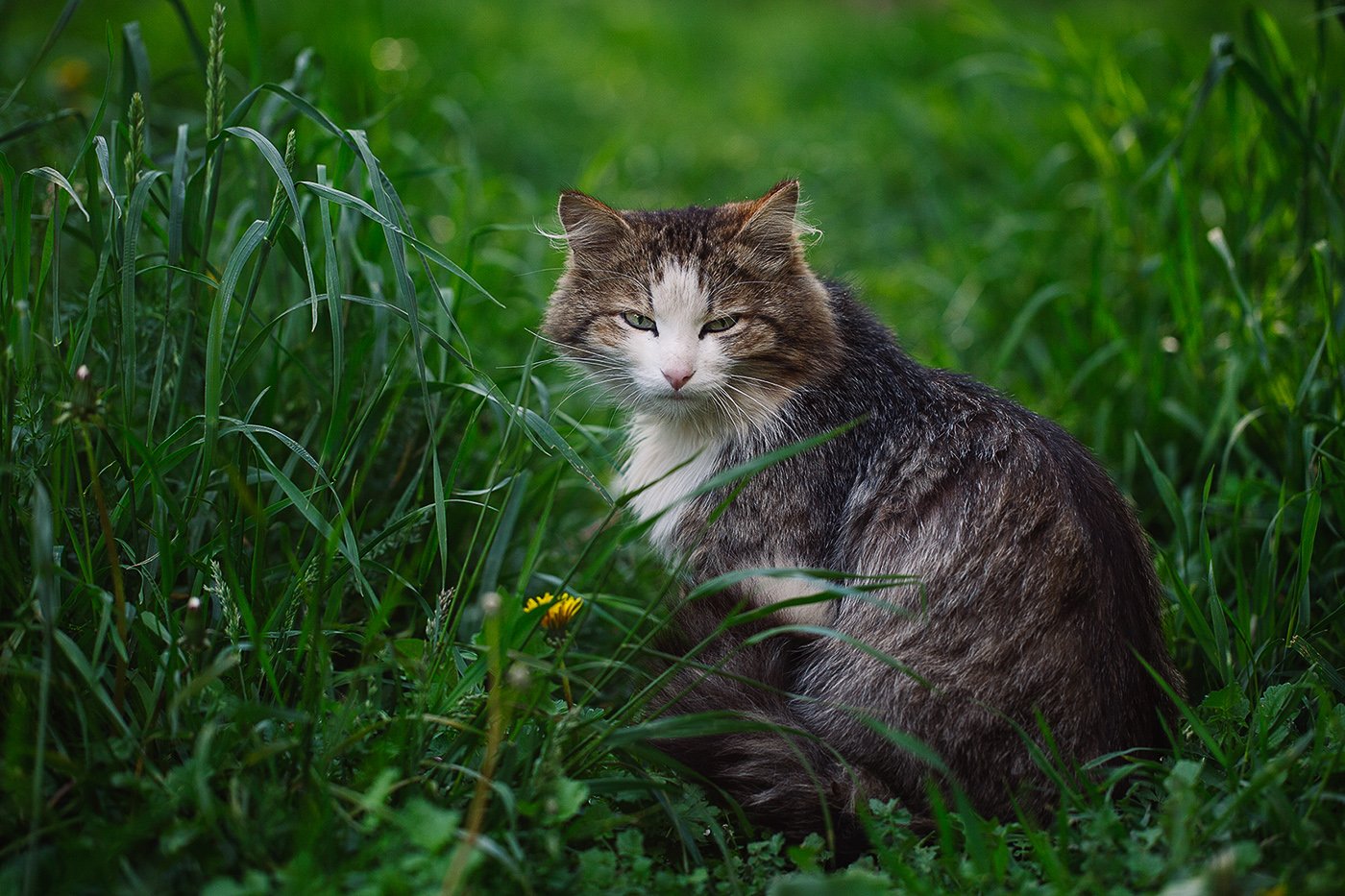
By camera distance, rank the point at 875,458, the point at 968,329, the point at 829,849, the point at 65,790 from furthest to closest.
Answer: the point at 968,329 < the point at 875,458 < the point at 829,849 < the point at 65,790

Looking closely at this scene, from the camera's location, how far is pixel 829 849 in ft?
6.65

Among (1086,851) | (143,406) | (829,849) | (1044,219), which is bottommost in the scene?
(829,849)

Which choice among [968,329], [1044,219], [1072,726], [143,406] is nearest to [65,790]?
[143,406]

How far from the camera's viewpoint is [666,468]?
2.73 m

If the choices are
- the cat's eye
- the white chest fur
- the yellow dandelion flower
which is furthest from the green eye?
the yellow dandelion flower

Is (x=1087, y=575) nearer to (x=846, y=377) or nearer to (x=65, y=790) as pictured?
(x=846, y=377)

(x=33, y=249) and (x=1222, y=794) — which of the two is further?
(x=33, y=249)

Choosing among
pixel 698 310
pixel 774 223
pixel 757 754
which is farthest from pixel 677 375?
pixel 757 754

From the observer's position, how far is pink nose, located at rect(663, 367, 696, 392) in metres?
2.51

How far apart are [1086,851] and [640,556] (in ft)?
4.13

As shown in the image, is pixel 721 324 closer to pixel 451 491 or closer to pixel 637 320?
pixel 637 320

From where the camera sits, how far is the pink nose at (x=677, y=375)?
2508mm

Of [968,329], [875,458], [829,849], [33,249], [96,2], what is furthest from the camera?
[96,2]

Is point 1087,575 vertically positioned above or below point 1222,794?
above
